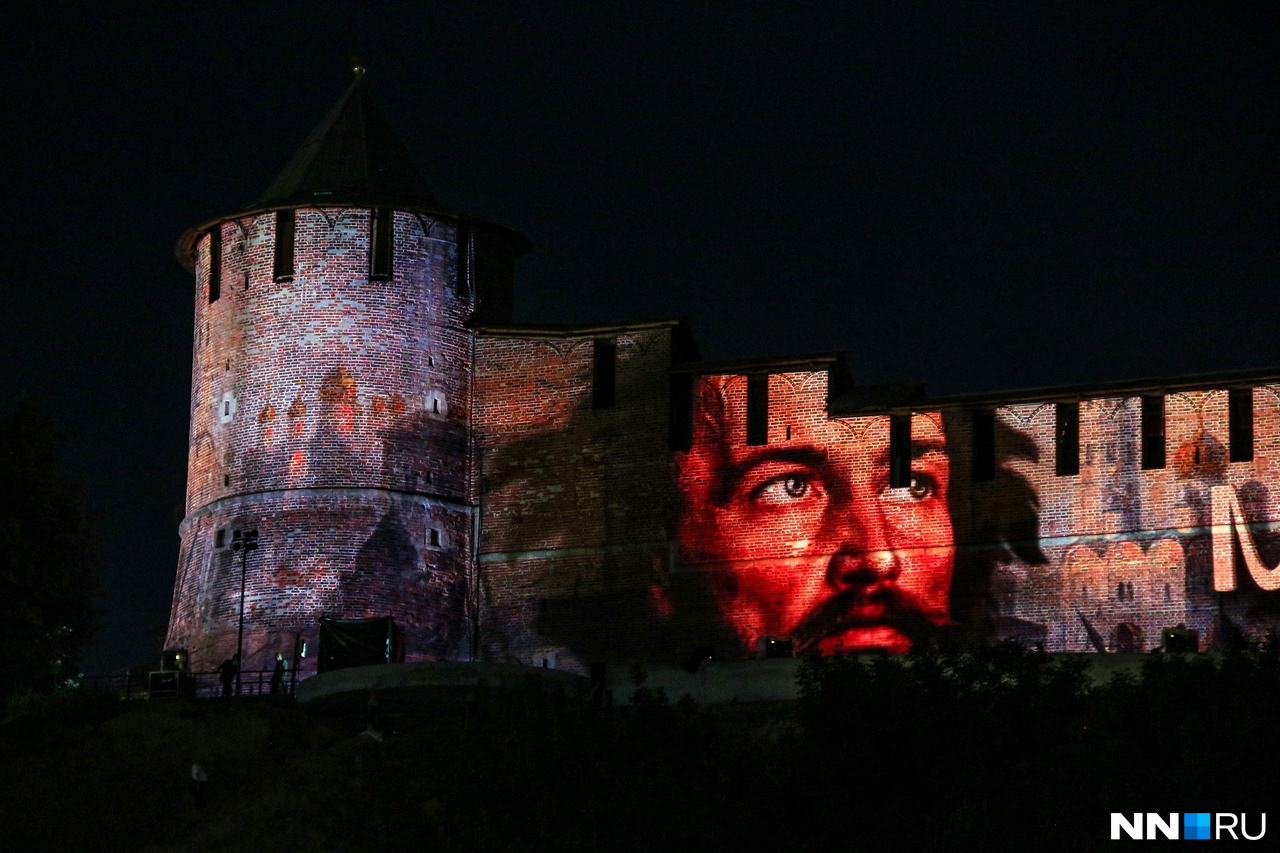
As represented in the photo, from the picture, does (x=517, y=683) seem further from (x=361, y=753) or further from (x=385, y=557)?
(x=385, y=557)

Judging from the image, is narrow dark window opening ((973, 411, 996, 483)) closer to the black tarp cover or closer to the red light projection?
the red light projection

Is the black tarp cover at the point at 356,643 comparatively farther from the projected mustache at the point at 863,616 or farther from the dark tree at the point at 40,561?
the projected mustache at the point at 863,616

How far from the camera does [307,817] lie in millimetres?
43750

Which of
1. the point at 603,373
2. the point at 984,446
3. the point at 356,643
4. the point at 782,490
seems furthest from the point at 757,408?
the point at 356,643

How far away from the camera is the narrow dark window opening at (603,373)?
55.5 m

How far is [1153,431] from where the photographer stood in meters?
51.6

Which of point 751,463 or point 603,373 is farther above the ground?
point 603,373

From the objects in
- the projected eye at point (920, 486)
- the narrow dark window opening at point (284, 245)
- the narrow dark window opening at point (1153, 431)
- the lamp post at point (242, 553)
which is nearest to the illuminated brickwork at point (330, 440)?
the narrow dark window opening at point (284, 245)

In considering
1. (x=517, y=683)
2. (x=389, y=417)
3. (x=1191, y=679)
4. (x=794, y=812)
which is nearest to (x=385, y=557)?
(x=389, y=417)

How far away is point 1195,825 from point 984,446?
18.7m

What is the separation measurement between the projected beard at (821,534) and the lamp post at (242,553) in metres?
8.99

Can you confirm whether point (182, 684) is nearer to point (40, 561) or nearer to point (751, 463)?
point (40, 561)

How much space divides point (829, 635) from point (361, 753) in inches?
452

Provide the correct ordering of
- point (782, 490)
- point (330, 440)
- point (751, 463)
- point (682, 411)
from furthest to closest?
point (682, 411) → point (330, 440) → point (751, 463) → point (782, 490)
